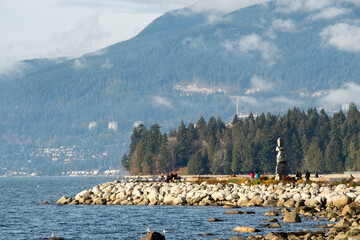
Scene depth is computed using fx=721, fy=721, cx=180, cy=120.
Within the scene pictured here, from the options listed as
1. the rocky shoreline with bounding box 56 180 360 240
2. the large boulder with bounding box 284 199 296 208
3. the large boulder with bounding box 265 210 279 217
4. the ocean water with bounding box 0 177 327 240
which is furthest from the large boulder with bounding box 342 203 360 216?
the large boulder with bounding box 284 199 296 208

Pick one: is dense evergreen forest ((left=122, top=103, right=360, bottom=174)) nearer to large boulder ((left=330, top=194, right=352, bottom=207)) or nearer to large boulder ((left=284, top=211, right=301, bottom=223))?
large boulder ((left=330, top=194, right=352, bottom=207))

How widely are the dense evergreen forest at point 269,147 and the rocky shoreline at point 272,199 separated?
79.4 m

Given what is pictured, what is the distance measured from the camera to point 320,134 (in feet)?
589

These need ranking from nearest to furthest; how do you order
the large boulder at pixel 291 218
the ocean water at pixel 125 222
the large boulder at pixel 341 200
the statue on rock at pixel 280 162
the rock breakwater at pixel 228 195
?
the ocean water at pixel 125 222, the large boulder at pixel 291 218, the large boulder at pixel 341 200, the rock breakwater at pixel 228 195, the statue on rock at pixel 280 162

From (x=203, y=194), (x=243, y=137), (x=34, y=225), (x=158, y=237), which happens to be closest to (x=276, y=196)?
(x=203, y=194)

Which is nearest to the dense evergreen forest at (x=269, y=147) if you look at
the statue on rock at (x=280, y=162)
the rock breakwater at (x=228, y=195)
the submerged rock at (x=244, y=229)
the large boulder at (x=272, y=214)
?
the statue on rock at (x=280, y=162)

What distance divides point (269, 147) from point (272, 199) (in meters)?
104

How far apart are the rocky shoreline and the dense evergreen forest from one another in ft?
260

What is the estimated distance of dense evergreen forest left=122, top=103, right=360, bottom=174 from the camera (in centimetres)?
16462

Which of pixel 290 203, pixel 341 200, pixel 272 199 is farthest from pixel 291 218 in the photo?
pixel 272 199

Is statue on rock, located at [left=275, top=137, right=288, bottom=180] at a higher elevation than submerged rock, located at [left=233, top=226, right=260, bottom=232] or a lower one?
higher

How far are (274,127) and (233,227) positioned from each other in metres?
132

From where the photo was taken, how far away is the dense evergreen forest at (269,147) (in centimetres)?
16462

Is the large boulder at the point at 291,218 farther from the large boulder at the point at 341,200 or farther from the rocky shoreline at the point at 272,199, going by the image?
the large boulder at the point at 341,200
